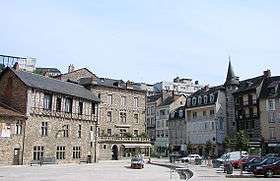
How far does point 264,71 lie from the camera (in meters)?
69.6

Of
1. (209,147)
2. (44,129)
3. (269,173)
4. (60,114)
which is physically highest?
(60,114)

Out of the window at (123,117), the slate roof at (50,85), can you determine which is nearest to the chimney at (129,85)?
the window at (123,117)

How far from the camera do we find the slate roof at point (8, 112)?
144 ft

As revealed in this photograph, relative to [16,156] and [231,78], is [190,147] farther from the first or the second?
[16,156]

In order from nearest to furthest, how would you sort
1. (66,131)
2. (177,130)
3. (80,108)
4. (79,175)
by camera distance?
(79,175), (66,131), (80,108), (177,130)

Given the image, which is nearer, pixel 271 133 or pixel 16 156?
pixel 16 156

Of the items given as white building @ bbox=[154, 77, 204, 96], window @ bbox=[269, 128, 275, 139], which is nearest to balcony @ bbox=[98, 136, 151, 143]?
window @ bbox=[269, 128, 275, 139]

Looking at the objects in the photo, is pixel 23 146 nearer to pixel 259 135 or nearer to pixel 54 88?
pixel 54 88

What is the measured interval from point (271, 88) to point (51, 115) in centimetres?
3686

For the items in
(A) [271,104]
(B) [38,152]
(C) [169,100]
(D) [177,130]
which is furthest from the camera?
(C) [169,100]

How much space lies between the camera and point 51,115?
51250mm

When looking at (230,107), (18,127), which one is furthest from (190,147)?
(18,127)

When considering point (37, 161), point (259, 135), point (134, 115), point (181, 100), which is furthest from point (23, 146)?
point (181, 100)

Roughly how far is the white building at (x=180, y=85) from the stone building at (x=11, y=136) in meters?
73.8
